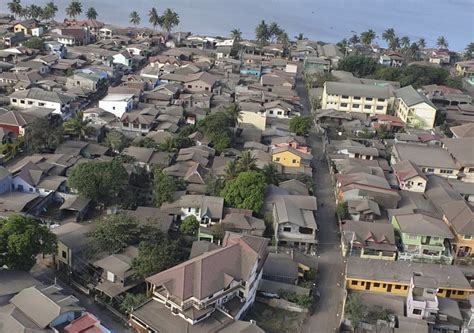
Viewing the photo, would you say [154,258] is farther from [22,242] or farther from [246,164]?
[246,164]

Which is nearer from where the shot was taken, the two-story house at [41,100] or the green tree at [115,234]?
the green tree at [115,234]

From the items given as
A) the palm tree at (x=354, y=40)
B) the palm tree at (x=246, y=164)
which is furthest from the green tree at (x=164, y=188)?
the palm tree at (x=354, y=40)

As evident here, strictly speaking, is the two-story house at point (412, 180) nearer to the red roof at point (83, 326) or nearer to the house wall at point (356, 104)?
the house wall at point (356, 104)

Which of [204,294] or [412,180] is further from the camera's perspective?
[412,180]

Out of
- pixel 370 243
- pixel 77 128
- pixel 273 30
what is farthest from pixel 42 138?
pixel 273 30

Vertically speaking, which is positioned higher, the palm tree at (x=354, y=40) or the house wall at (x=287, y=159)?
the palm tree at (x=354, y=40)

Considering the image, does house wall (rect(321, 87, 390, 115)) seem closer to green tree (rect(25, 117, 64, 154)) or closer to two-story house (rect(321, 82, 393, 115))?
two-story house (rect(321, 82, 393, 115))

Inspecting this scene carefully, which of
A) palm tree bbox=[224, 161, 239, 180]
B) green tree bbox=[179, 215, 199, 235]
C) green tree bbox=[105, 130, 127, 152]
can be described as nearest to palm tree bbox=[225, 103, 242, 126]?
green tree bbox=[105, 130, 127, 152]

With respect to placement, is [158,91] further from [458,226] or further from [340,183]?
[458,226]
